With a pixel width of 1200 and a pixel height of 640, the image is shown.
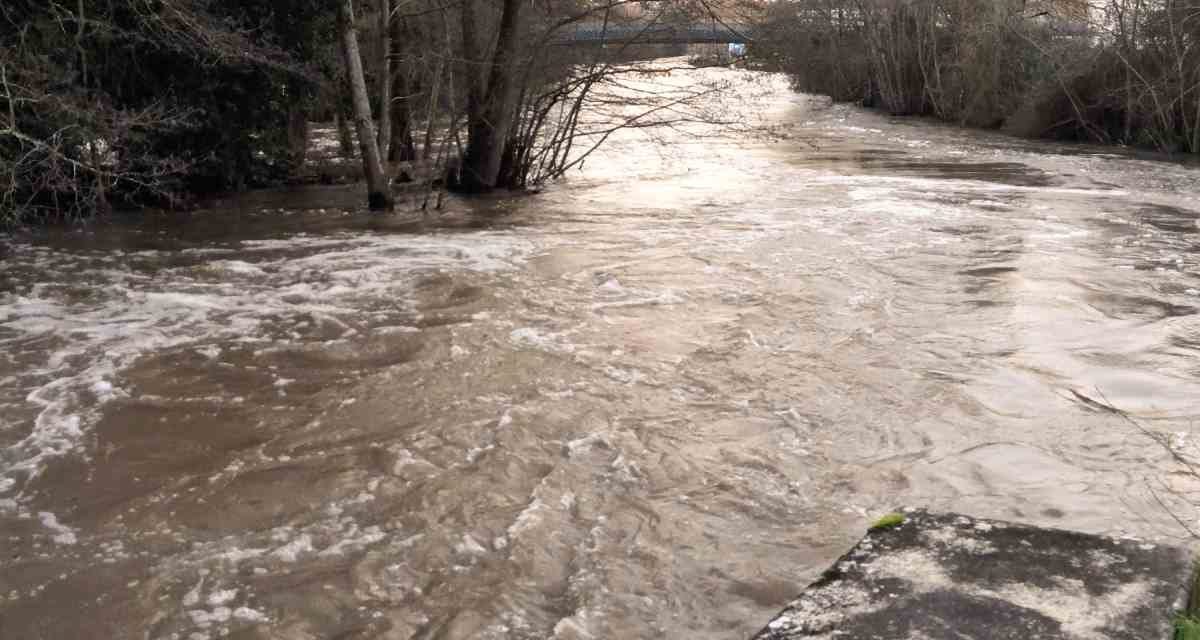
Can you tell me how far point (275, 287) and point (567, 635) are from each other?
7.44 metres

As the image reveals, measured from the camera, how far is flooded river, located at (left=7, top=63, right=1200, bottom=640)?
15.9 ft

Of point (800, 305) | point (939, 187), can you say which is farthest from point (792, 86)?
point (800, 305)

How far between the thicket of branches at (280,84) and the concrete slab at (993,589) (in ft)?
31.1

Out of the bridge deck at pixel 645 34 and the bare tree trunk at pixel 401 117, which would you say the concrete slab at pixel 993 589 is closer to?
→ the bridge deck at pixel 645 34

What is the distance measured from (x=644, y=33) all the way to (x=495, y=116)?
2.68 meters

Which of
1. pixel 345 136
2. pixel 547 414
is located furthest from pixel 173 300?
pixel 345 136

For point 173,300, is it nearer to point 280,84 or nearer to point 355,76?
point 355,76

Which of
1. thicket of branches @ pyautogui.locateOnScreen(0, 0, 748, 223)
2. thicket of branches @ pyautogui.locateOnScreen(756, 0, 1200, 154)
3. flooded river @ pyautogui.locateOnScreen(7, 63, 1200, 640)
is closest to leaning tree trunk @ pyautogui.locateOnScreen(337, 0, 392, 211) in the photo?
thicket of branches @ pyautogui.locateOnScreen(0, 0, 748, 223)

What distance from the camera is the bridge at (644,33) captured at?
661 inches

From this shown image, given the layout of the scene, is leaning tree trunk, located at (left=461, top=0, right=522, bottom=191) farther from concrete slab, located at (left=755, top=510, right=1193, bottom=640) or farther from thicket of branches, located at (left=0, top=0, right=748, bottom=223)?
concrete slab, located at (left=755, top=510, right=1193, bottom=640)

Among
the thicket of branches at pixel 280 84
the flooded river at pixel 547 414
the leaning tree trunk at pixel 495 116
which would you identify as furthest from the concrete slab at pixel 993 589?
the leaning tree trunk at pixel 495 116

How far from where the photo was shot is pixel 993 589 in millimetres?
3633

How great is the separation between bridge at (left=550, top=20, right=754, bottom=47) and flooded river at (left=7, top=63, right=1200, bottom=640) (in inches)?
165

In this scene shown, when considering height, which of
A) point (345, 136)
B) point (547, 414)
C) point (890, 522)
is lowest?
point (547, 414)
